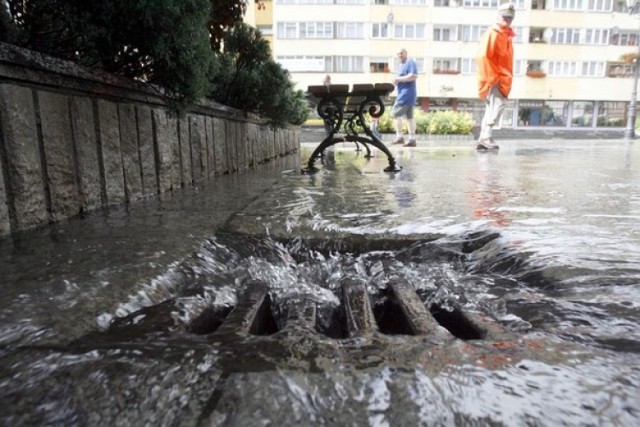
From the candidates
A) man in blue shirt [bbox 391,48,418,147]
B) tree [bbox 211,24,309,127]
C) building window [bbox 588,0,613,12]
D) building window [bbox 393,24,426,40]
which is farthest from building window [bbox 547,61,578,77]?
tree [bbox 211,24,309,127]

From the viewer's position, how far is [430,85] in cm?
3559

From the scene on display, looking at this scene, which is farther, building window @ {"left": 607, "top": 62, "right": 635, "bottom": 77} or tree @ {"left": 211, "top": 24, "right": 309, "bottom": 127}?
building window @ {"left": 607, "top": 62, "right": 635, "bottom": 77}

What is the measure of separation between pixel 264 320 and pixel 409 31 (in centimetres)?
3808

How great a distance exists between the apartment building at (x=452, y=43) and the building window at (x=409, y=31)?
0.08m

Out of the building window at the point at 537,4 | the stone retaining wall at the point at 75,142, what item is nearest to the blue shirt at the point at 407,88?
the stone retaining wall at the point at 75,142

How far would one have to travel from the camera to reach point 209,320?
130 cm

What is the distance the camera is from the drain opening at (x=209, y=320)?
4.02 ft

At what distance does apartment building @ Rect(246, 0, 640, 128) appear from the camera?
3450 cm

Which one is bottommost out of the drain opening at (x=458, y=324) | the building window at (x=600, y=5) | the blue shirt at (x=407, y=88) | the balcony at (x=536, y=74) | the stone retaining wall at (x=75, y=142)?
the drain opening at (x=458, y=324)

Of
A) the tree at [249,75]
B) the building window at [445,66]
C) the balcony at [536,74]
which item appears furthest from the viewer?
the balcony at [536,74]

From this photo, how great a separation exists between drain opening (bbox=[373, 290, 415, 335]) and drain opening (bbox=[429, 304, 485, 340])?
0.11 m

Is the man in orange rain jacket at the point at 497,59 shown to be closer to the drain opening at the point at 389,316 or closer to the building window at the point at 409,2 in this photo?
the drain opening at the point at 389,316

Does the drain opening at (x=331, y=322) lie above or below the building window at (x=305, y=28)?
below

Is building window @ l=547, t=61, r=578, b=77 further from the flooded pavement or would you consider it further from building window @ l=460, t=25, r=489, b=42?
the flooded pavement
